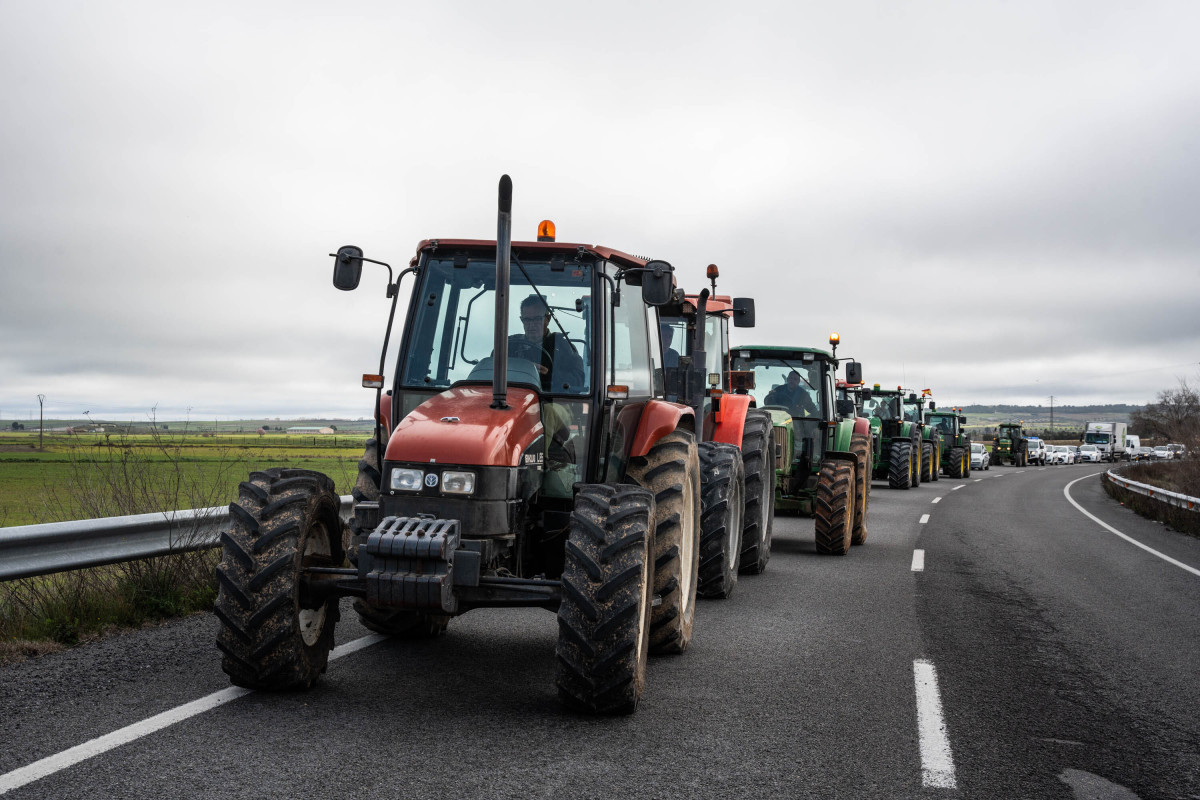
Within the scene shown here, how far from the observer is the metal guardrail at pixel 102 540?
562 centimetres

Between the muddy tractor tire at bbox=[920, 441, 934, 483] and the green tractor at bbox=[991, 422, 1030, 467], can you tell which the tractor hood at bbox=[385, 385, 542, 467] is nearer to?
the muddy tractor tire at bbox=[920, 441, 934, 483]

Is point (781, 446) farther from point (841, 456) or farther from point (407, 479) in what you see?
point (407, 479)

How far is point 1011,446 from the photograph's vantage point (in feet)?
204

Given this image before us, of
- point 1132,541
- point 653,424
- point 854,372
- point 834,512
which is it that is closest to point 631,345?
point 653,424

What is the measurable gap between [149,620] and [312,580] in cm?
250

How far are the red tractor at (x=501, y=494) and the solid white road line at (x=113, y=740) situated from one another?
169mm

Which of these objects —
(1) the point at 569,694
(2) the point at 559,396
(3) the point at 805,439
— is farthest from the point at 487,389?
(3) the point at 805,439

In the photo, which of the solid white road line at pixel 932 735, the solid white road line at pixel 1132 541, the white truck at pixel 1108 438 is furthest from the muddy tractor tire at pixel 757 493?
the white truck at pixel 1108 438

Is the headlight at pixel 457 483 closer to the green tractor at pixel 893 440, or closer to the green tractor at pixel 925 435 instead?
the green tractor at pixel 893 440

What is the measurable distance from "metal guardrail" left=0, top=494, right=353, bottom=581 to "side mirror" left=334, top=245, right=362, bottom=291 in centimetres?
222

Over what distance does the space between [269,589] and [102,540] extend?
7.46 ft

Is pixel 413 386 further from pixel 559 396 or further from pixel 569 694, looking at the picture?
pixel 569 694

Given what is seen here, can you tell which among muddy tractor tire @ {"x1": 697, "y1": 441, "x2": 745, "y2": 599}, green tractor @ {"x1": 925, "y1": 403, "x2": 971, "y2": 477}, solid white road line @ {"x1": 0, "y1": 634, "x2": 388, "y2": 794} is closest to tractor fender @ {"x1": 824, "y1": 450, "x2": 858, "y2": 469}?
muddy tractor tire @ {"x1": 697, "y1": 441, "x2": 745, "y2": 599}

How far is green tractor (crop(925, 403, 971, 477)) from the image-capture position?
3831 centimetres
